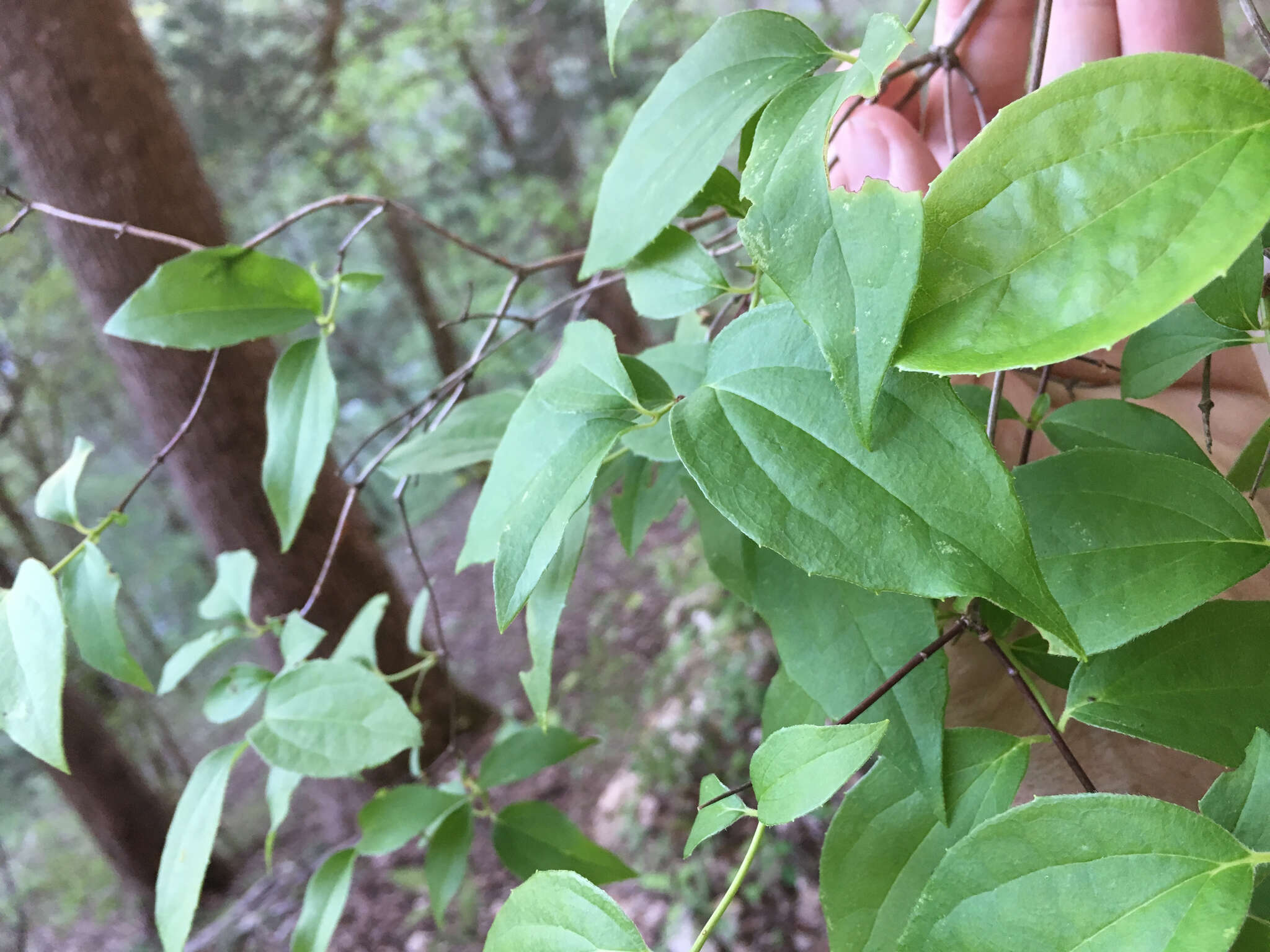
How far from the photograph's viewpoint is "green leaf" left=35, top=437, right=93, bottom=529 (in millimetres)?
592

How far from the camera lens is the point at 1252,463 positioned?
364mm

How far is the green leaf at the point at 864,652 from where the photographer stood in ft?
1.07

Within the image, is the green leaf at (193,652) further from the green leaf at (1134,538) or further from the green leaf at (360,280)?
the green leaf at (1134,538)

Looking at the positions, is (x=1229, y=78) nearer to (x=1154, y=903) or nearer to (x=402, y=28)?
(x=1154, y=903)

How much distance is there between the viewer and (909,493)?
239mm

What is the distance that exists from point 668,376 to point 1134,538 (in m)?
0.25

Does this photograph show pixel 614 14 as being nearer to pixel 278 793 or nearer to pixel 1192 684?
pixel 1192 684

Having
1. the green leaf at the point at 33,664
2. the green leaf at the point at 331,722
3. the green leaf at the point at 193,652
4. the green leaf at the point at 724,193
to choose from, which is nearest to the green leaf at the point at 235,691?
the green leaf at the point at 193,652

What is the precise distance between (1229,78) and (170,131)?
1478mm

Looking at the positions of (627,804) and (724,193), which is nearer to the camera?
(724,193)

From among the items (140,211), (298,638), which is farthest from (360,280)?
(140,211)

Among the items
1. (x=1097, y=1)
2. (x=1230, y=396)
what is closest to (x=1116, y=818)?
(x=1230, y=396)

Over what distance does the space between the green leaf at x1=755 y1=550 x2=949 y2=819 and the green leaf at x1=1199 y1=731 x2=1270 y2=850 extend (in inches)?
3.8

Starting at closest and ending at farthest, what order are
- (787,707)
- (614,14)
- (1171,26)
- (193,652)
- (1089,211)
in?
(1089,211), (614,14), (787,707), (1171,26), (193,652)
